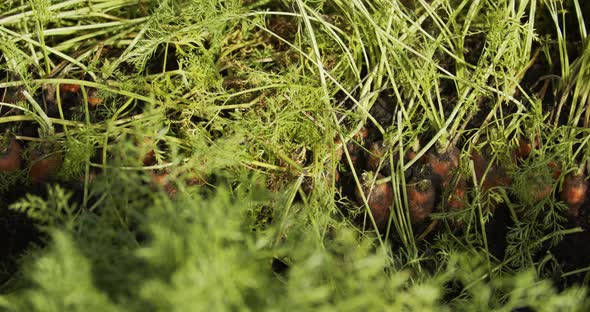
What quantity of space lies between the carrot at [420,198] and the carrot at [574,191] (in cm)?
35

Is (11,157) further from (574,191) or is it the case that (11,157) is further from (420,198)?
(574,191)

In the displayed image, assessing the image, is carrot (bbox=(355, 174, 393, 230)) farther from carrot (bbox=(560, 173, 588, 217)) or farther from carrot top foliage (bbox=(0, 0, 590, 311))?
carrot (bbox=(560, 173, 588, 217))

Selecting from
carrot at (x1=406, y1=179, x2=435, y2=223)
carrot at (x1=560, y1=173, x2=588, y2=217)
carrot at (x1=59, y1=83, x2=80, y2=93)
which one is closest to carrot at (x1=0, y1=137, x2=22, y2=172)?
carrot at (x1=59, y1=83, x2=80, y2=93)

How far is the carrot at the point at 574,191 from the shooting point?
171 cm

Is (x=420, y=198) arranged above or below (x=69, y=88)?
below

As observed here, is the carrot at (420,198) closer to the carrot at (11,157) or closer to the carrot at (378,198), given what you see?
the carrot at (378,198)

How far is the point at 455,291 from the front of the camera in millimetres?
1568

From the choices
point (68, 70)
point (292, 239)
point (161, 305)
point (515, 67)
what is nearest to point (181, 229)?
point (161, 305)

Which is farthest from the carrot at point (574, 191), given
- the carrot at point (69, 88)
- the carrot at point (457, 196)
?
the carrot at point (69, 88)

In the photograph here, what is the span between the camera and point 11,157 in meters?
1.75

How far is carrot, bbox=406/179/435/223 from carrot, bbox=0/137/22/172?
104cm

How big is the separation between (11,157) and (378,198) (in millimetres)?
974

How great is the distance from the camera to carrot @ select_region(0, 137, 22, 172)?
1.75 meters

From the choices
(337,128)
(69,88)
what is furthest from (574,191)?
(69,88)
